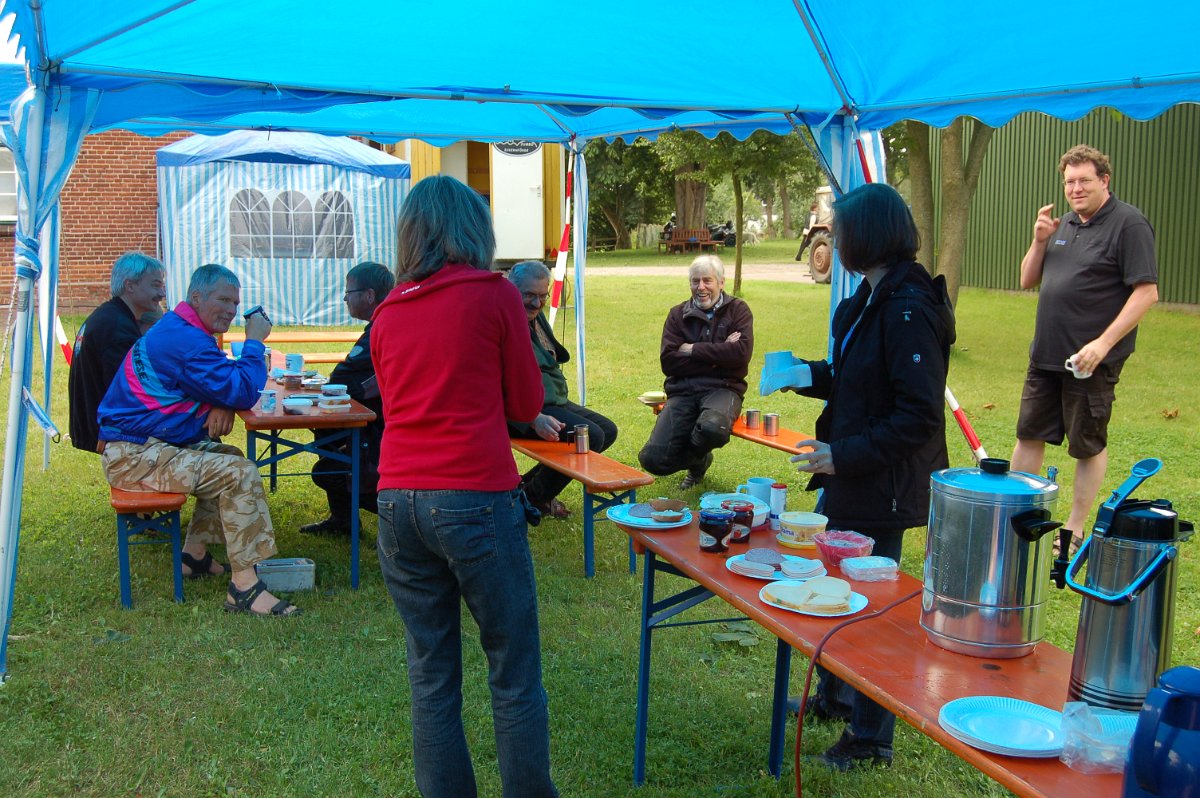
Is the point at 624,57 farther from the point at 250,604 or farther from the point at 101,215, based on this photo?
the point at 101,215

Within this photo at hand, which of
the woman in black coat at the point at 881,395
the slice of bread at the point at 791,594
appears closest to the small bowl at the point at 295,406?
the woman in black coat at the point at 881,395

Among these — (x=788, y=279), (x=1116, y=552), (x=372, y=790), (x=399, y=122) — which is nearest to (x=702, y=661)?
(x=372, y=790)

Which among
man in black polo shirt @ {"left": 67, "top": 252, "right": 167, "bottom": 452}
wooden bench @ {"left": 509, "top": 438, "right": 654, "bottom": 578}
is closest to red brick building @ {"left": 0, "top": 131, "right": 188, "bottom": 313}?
man in black polo shirt @ {"left": 67, "top": 252, "right": 167, "bottom": 452}

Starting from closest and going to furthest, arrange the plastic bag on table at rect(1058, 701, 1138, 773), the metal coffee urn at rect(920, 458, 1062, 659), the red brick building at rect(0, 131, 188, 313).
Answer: the plastic bag on table at rect(1058, 701, 1138, 773) < the metal coffee urn at rect(920, 458, 1062, 659) < the red brick building at rect(0, 131, 188, 313)

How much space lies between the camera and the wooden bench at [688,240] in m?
36.1

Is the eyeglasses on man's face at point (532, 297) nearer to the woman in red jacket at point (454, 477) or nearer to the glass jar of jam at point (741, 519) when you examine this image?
the glass jar of jam at point (741, 519)

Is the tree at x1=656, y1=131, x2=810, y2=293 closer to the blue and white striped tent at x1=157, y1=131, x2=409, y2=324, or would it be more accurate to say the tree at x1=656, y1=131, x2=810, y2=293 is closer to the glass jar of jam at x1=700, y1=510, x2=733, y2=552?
the blue and white striped tent at x1=157, y1=131, x2=409, y2=324

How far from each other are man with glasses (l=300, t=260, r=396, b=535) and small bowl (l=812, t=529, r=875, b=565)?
3060 millimetres

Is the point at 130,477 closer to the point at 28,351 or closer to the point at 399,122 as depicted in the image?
the point at 28,351

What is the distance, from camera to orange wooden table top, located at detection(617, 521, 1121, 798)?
1656mm

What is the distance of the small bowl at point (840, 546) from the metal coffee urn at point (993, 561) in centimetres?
55

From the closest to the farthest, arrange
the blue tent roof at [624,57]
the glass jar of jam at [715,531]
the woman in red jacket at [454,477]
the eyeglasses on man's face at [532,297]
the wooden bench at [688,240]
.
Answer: the woman in red jacket at [454,477], the glass jar of jam at [715,531], the blue tent roof at [624,57], the eyeglasses on man's face at [532,297], the wooden bench at [688,240]

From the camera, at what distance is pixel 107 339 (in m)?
5.25

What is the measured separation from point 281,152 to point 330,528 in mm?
7924
